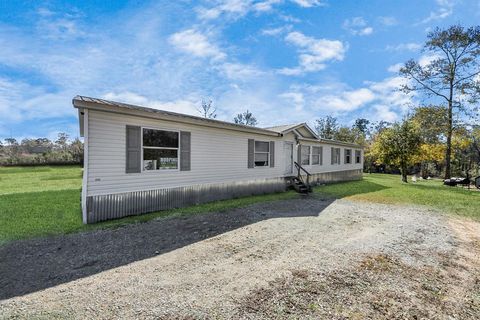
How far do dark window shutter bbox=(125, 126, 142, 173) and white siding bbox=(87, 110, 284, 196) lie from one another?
0.14 metres

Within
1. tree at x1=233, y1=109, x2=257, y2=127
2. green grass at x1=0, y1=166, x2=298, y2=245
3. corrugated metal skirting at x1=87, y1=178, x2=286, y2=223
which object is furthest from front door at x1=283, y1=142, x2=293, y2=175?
tree at x1=233, y1=109, x2=257, y2=127

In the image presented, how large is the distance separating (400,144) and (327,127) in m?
19.1

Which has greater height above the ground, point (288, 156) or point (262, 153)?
point (262, 153)

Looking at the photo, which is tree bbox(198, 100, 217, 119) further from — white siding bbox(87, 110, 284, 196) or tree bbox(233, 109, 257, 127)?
white siding bbox(87, 110, 284, 196)

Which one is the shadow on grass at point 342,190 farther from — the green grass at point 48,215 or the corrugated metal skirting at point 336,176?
the green grass at point 48,215

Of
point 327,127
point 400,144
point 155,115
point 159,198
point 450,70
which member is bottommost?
point 159,198

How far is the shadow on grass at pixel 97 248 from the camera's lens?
11.5ft

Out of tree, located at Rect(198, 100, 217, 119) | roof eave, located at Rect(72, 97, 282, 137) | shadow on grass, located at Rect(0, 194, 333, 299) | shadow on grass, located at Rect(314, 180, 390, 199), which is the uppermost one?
tree, located at Rect(198, 100, 217, 119)

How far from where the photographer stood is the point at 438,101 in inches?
845

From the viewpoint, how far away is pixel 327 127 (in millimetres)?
36906

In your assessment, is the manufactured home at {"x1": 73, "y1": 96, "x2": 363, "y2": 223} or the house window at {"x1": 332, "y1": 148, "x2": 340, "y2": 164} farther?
the house window at {"x1": 332, "y1": 148, "x2": 340, "y2": 164}

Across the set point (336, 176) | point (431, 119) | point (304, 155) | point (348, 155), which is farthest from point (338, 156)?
point (431, 119)

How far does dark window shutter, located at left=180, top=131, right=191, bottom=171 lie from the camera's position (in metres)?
8.46

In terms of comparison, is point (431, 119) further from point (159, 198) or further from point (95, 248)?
point (95, 248)
